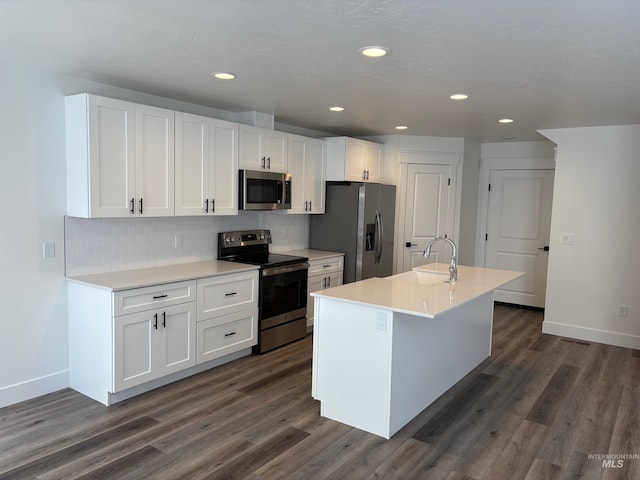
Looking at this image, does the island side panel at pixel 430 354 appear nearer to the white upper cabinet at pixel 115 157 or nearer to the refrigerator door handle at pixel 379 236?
the refrigerator door handle at pixel 379 236

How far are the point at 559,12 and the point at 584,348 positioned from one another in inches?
157

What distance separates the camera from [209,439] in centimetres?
295

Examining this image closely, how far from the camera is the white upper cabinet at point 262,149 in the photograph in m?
4.47

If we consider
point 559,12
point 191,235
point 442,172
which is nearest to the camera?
point 559,12

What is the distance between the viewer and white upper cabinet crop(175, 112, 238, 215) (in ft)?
12.9

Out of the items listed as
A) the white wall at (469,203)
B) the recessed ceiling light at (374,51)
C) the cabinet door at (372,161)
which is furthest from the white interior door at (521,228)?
the recessed ceiling light at (374,51)

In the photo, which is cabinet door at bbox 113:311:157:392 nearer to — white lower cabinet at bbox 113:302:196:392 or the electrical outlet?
white lower cabinet at bbox 113:302:196:392

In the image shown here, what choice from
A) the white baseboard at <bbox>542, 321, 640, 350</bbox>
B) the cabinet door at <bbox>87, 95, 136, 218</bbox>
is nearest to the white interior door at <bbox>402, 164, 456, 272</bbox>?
the white baseboard at <bbox>542, 321, 640, 350</bbox>

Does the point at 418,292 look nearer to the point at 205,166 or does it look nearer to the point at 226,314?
the point at 226,314

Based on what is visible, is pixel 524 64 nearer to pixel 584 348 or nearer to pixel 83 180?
pixel 83 180

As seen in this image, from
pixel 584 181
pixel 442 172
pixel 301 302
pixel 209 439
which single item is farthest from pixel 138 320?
pixel 584 181

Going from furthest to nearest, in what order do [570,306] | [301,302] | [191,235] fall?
[570,306] → [301,302] → [191,235]

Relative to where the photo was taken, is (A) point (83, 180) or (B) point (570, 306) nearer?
(A) point (83, 180)

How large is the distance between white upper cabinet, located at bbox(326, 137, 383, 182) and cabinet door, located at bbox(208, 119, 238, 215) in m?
1.46
